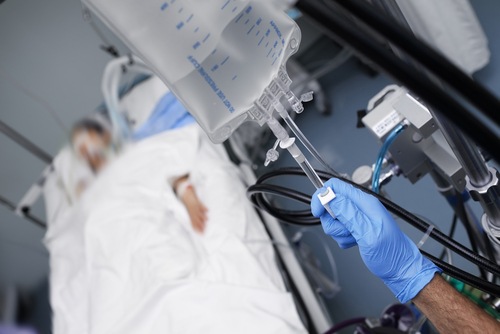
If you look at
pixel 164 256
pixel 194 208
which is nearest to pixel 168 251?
pixel 164 256

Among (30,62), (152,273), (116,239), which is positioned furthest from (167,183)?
(30,62)

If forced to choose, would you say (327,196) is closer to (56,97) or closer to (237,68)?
(237,68)

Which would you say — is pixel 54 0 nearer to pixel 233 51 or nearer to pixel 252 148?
pixel 252 148

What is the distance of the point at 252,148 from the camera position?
82.6 inches

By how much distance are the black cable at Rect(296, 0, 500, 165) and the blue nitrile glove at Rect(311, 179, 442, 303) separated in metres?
0.28

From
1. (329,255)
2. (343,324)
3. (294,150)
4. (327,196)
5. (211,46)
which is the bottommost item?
(329,255)

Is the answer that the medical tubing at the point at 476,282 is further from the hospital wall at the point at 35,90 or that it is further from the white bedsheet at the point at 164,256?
the hospital wall at the point at 35,90

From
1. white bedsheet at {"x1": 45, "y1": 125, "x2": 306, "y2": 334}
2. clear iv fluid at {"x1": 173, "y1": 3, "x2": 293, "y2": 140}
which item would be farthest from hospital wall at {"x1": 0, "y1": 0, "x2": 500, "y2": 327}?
clear iv fluid at {"x1": 173, "y1": 3, "x2": 293, "y2": 140}

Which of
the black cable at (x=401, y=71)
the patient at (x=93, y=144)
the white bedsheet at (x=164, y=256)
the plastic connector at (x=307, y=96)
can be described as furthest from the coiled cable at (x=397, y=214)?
the patient at (x=93, y=144)

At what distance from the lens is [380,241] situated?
61 centimetres

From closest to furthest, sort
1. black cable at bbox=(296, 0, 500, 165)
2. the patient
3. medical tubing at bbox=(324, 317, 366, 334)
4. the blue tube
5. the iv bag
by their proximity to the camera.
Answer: black cable at bbox=(296, 0, 500, 165) → the iv bag → the blue tube → medical tubing at bbox=(324, 317, 366, 334) → the patient

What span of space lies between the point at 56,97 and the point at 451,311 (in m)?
2.13

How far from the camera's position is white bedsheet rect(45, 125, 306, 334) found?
3.58ft

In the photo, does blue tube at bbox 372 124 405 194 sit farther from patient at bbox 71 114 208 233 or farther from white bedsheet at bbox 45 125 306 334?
patient at bbox 71 114 208 233
